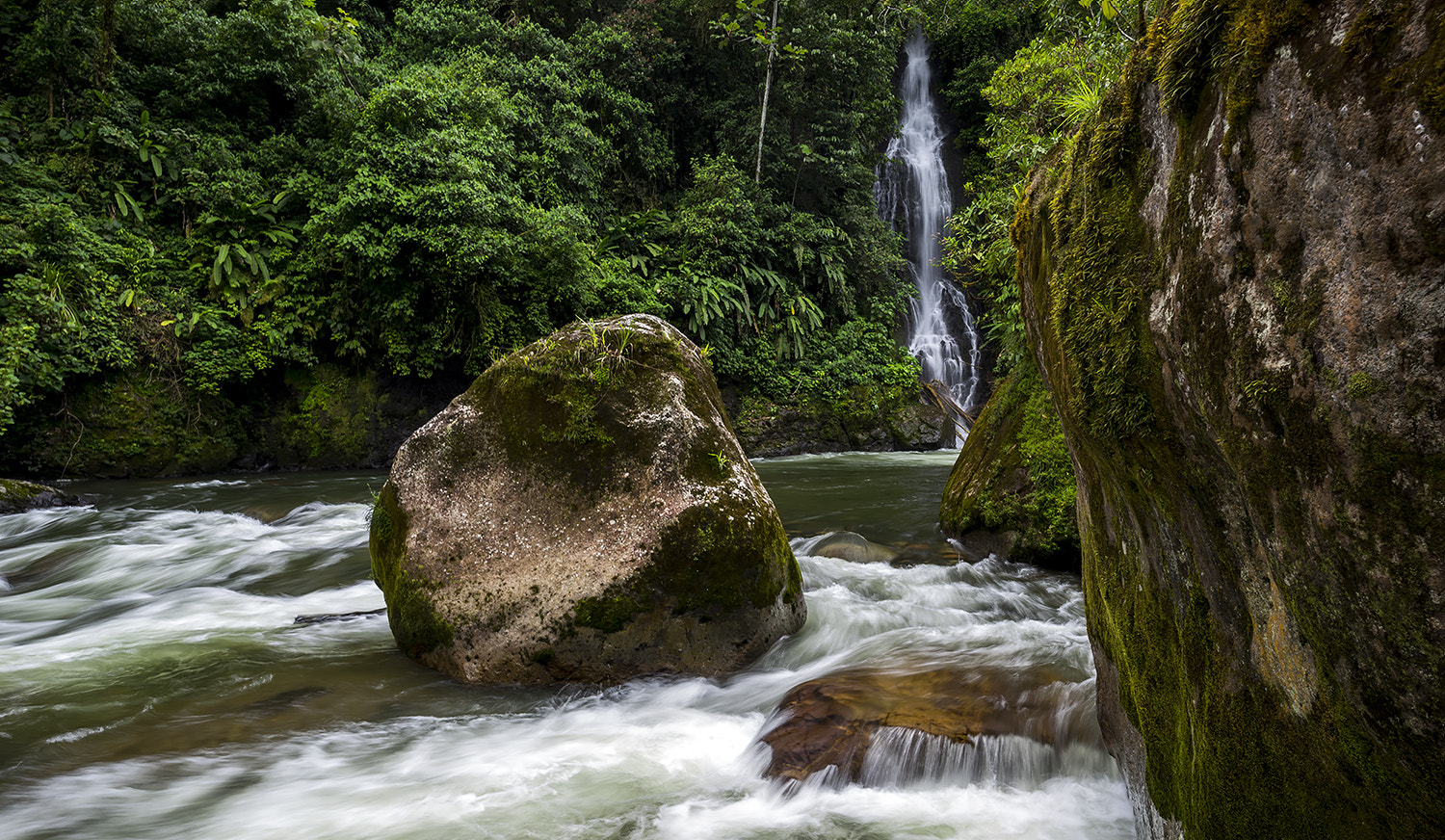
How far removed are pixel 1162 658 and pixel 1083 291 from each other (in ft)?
3.57

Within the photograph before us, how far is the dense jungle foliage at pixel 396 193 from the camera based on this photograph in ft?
35.2

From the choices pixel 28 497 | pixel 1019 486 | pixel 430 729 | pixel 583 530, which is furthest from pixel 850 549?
pixel 28 497

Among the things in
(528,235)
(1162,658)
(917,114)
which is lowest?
(1162,658)

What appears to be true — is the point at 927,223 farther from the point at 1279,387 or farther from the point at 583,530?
the point at 1279,387

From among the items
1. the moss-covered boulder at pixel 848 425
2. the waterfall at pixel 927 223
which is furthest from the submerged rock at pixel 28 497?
the waterfall at pixel 927 223

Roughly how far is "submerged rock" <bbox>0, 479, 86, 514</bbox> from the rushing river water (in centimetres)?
324

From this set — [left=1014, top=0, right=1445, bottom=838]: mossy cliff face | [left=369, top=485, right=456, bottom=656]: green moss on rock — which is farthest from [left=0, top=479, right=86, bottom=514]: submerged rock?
[left=1014, top=0, right=1445, bottom=838]: mossy cliff face

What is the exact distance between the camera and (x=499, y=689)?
12.9 feet

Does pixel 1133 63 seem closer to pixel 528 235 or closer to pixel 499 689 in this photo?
pixel 499 689

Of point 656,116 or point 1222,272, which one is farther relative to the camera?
point 656,116

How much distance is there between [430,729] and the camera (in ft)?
11.7

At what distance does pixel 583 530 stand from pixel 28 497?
9.03m

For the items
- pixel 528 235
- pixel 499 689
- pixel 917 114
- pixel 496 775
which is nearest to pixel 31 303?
pixel 528 235

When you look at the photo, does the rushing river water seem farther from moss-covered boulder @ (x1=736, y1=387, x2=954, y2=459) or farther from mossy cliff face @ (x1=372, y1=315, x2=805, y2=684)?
moss-covered boulder @ (x1=736, y1=387, x2=954, y2=459)
